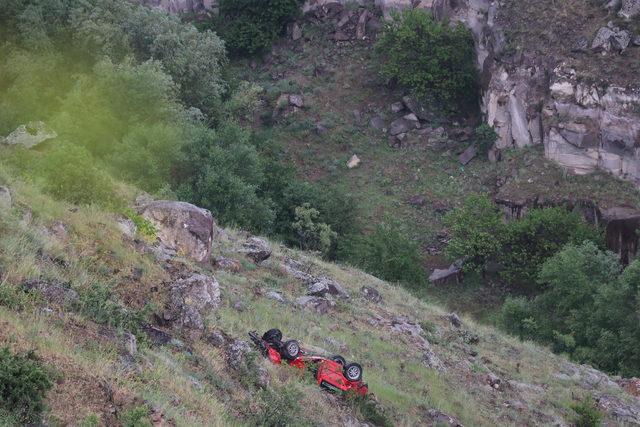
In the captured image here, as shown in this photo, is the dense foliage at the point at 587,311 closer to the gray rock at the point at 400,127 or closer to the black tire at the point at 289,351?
the gray rock at the point at 400,127

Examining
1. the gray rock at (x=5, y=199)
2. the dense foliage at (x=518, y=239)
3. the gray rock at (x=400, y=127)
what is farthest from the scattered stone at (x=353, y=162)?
the gray rock at (x=5, y=199)

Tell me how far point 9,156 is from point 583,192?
26.1 metres

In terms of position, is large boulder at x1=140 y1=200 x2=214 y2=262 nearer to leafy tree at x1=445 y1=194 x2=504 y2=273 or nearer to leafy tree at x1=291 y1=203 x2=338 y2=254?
leafy tree at x1=291 y1=203 x2=338 y2=254

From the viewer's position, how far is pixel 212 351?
9.56m

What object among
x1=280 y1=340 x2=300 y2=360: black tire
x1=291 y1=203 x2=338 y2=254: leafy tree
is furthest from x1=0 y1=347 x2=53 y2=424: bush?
x1=291 y1=203 x2=338 y2=254: leafy tree

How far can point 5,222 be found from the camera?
30.5 feet

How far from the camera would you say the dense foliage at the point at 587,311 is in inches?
936

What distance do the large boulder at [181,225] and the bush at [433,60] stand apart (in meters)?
29.1

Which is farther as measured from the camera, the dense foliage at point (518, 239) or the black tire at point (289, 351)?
the dense foliage at point (518, 239)

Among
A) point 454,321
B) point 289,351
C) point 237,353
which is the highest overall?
point 237,353

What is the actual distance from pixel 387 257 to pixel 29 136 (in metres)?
16.2

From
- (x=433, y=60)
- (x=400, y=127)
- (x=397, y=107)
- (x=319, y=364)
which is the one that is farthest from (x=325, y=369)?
(x=397, y=107)

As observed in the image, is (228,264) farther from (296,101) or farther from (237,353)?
(296,101)

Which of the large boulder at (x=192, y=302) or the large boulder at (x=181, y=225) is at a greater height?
the large boulder at (x=192, y=302)
